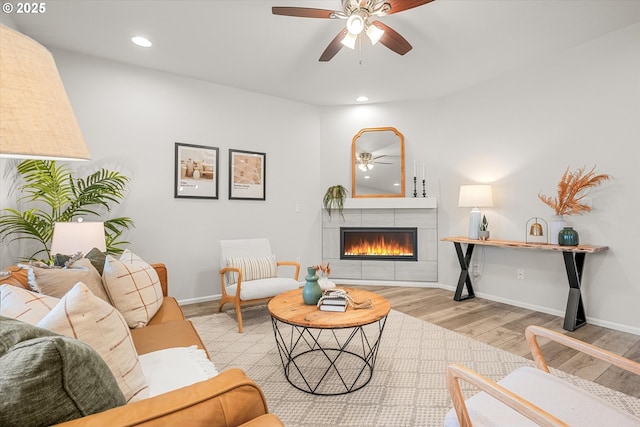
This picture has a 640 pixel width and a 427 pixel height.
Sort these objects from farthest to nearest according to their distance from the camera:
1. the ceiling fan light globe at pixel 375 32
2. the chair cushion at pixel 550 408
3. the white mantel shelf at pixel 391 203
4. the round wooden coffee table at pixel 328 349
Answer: the white mantel shelf at pixel 391 203
the ceiling fan light globe at pixel 375 32
the round wooden coffee table at pixel 328 349
the chair cushion at pixel 550 408

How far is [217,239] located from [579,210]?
3.99 m

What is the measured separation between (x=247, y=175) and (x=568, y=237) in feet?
12.0

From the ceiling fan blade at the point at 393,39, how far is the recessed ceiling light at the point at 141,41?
2170mm

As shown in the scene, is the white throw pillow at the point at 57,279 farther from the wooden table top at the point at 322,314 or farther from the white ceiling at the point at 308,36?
the white ceiling at the point at 308,36

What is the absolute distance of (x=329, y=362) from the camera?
7.58 feet

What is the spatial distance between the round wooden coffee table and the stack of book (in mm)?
35

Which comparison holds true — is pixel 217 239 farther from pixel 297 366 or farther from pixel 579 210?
pixel 579 210

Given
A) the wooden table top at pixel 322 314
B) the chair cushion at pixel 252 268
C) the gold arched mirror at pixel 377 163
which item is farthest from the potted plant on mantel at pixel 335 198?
the wooden table top at pixel 322 314

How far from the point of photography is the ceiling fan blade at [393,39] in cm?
240

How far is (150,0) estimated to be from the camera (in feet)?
8.16

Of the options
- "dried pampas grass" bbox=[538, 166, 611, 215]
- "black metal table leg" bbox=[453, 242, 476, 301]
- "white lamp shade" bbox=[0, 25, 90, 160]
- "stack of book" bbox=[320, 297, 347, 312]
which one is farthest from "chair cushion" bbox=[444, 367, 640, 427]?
"black metal table leg" bbox=[453, 242, 476, 301]

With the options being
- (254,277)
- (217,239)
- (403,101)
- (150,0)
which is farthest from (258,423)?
(403,101)

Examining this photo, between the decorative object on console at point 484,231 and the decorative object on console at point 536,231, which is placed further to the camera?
the decorative object on console at point 484,231

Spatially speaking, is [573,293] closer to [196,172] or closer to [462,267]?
[462,267]
